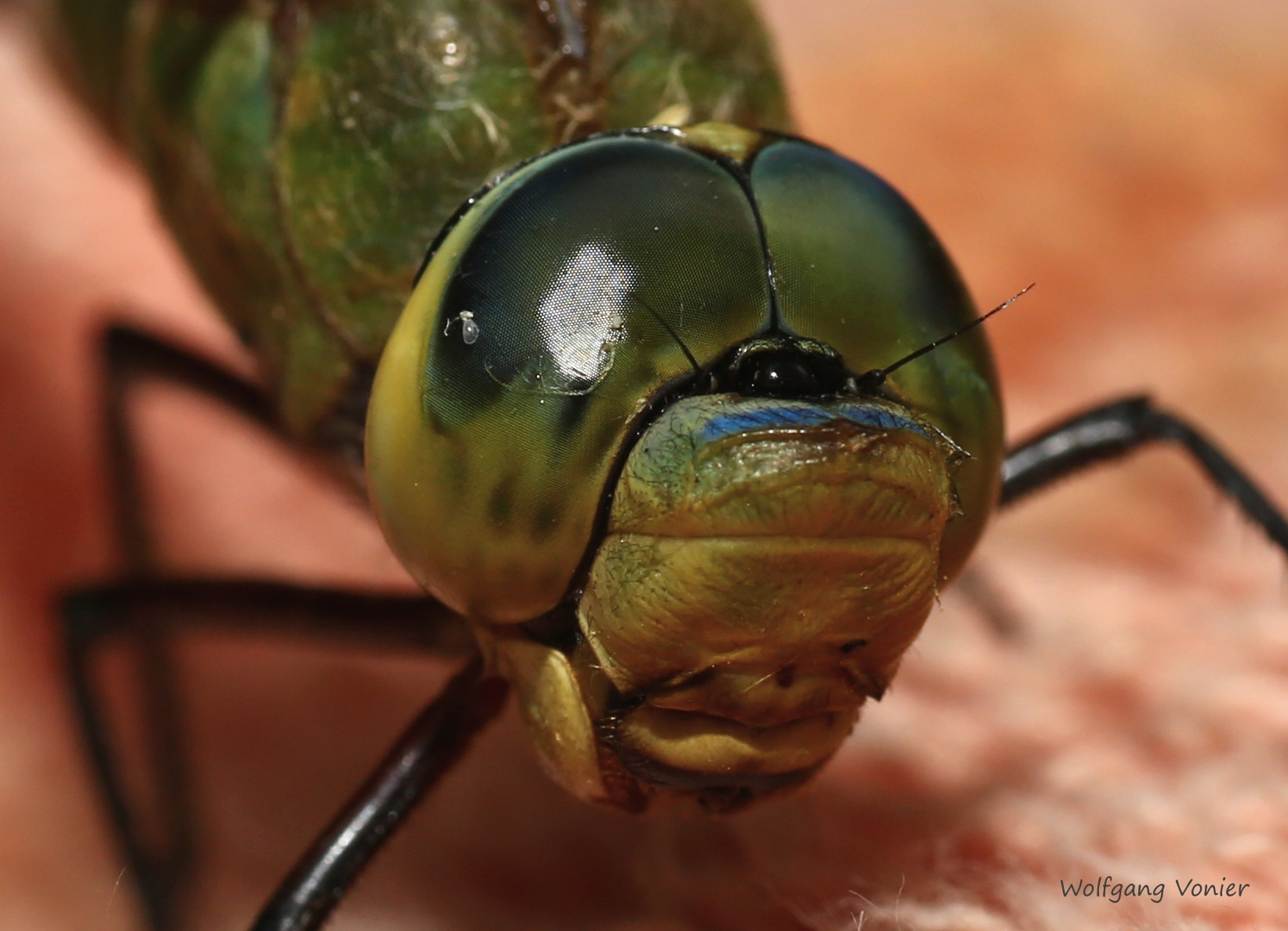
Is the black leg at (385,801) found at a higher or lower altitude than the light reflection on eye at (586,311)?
lower

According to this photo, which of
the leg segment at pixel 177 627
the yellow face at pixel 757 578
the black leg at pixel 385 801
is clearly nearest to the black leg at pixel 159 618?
the leg segment at pixel 177 627

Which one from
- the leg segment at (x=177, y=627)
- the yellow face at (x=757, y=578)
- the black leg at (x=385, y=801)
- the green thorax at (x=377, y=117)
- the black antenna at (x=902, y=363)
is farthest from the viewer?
the leg segment at (x=177, y=627)

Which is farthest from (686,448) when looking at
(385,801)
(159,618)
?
(159,618)

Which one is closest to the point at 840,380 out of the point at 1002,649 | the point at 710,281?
the point at 710,281

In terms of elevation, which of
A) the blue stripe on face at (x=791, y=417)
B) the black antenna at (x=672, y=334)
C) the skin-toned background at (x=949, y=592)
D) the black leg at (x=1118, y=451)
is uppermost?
the black antenna at (x=672, y=334)

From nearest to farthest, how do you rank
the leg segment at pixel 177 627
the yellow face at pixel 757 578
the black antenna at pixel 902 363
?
1. the yellow face at pixel 757 578
2. the black antenna at pixel 902 363
3. the leg segment at pixel 177 627

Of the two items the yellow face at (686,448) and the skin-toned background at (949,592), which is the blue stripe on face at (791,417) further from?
the skin-toned background at (949,592)

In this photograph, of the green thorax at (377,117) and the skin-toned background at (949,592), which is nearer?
the green thorax at (377,117)

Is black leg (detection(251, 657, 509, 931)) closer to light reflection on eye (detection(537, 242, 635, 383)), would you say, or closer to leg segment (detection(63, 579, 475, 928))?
leg segment (detection(63, 579, 475, 928))

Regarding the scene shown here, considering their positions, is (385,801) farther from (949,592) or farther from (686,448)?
(949,592)
